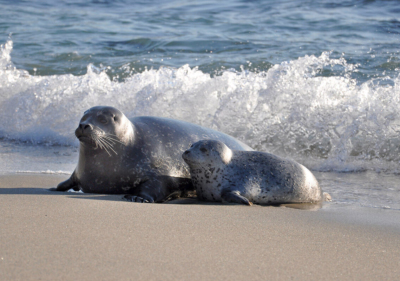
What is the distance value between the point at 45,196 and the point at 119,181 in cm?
68

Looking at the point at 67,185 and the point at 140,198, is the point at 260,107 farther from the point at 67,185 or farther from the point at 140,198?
the point at 140,198

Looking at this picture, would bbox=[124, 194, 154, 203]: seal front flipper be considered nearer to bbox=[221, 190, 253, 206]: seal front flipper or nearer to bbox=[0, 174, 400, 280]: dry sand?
bbox=[0, 174, 400, 280]: dry sand

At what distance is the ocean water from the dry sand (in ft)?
3.89

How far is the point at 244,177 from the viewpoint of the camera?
3879mm

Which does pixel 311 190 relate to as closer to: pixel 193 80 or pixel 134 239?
pixel 134 239

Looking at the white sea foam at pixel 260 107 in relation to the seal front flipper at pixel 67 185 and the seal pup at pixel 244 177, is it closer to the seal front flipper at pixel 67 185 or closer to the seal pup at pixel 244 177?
the seal pup at pixel 244 177

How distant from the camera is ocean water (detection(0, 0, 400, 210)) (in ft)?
20.2

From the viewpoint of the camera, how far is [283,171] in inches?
156

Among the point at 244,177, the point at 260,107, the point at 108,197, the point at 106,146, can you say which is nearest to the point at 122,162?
the point at 106,146

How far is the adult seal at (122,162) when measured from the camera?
3.92 meters

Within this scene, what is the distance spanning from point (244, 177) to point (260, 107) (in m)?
3.45

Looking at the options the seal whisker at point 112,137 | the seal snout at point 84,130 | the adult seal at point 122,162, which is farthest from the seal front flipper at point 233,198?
the seal snout at point 84,130

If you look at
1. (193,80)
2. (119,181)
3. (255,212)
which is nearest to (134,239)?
(255,212)

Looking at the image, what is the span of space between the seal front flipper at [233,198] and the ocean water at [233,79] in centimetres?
88
